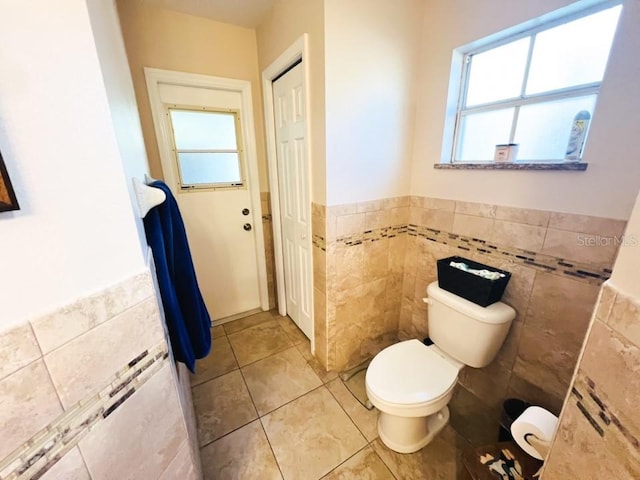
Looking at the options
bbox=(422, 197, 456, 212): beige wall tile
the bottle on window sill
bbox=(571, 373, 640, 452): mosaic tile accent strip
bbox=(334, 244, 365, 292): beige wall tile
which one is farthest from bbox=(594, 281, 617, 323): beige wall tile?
bbox=(334, 244, 365, 292): beige wall tile

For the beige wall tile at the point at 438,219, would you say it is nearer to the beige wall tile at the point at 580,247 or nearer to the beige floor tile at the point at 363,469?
the beige wall tile at the point at 580,247

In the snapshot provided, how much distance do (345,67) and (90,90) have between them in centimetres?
111

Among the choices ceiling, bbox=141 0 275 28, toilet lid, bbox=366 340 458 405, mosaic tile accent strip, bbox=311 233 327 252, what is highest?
ceiling, bbox=141 0 275 28

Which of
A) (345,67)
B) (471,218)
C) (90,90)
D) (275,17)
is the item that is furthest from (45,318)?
(275,17)

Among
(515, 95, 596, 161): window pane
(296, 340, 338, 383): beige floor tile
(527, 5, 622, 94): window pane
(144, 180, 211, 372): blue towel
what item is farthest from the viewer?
(296, 340, 338, 383): beige floor tile

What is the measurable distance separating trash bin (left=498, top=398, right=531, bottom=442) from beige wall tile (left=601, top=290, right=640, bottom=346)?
1.04 meters

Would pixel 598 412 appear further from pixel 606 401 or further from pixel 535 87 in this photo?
pixel 535 87

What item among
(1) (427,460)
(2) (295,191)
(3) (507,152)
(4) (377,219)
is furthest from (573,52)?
(1) (427,460)

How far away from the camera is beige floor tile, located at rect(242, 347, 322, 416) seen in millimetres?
1568

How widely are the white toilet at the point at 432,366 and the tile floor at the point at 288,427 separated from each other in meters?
0.09

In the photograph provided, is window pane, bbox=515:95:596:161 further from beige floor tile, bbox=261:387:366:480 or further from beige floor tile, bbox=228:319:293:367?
beige floor tile, bbox=228:319:293:367

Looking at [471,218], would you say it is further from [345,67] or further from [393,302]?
[345,67]

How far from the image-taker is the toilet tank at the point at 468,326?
3.90 feet

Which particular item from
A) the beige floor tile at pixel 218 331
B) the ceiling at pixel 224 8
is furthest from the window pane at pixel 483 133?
the beige floor tile at pixel 218 331
